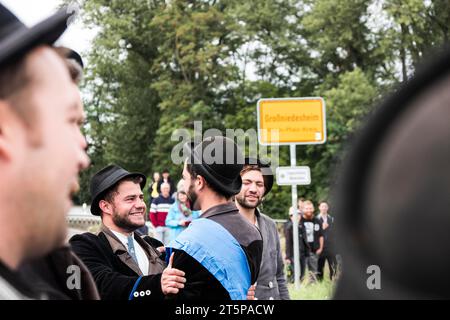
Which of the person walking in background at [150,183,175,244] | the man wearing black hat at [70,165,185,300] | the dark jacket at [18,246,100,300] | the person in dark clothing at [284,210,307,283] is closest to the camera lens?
the dark jacket at [18,246,100,300]

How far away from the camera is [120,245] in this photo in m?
4.55

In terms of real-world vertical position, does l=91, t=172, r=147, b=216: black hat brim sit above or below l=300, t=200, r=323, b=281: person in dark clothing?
above

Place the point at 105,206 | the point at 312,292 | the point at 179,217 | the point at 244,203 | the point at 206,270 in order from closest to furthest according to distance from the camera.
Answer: the point at 206,270 < the point at 105,206 < the point at 244,203 < the point at 312,292 < the point at 179,217

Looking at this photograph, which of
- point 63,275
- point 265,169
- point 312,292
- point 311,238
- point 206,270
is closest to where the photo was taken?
Result: point 63,275

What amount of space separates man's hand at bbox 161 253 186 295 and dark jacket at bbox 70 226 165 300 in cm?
13

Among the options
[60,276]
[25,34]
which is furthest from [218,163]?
[25,34]

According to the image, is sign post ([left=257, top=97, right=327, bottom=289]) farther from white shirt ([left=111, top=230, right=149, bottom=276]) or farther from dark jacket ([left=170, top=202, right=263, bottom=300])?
dark jacket ([left=170, top=202, right=263, bottom=300])

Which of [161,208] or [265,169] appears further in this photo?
[161,208]

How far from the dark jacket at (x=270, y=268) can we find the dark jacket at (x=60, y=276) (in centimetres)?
343

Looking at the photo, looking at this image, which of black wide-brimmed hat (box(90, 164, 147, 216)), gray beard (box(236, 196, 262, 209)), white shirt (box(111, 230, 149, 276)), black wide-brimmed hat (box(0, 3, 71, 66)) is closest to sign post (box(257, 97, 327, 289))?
gray beard (box(236, 196, 262, 209))

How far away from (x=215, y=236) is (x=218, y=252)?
0.10 metres

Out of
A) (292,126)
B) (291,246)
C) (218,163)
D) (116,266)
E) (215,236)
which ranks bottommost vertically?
(291,246)

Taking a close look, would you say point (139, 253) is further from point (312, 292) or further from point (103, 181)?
point (312, 292)

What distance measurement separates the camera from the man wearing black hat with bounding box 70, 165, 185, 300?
3.98m
